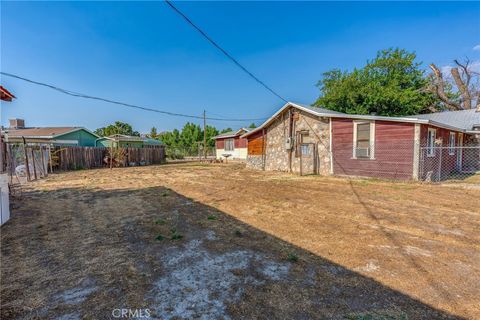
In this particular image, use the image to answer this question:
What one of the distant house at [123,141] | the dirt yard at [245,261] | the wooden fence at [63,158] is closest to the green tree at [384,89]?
the dirt yard at [245,261]

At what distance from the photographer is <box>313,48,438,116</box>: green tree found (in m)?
21.2

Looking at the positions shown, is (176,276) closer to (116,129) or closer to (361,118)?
(361,118)

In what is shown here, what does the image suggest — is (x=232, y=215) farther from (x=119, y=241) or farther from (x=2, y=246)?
Result: (x=2, y=246)

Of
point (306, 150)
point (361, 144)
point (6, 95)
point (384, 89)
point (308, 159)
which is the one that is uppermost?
point (384, 89)

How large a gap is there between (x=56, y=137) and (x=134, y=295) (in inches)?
1028

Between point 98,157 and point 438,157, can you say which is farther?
point 98,157

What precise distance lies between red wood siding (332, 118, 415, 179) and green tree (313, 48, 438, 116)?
1207 centimetres

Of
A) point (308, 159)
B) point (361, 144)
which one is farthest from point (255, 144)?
point (361, 144)

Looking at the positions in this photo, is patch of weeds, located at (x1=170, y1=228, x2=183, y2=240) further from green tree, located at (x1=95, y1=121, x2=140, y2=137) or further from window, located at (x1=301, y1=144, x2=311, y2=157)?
green tree, located at (x1=95, y1=121, x2=140, y2=137)

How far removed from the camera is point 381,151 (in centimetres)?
1060

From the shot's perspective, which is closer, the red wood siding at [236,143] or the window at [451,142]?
the window at [451,142]

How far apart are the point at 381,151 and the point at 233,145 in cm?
1995

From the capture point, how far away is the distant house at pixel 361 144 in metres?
9.99

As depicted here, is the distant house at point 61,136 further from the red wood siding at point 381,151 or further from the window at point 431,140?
the window at point 431,140
